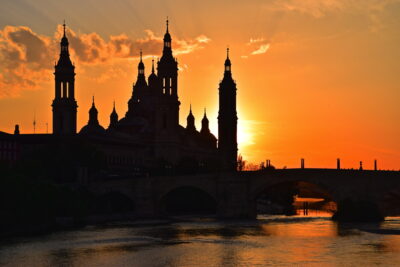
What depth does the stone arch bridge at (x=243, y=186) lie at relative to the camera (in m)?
90.3

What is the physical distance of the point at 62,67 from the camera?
152375 millimetres

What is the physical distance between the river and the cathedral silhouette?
37.2 metres

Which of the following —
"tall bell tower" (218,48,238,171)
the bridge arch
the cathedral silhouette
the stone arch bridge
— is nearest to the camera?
the stone arch bridge

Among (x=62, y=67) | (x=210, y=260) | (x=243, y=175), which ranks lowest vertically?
(x=210, y=260)

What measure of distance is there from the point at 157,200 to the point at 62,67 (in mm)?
53019

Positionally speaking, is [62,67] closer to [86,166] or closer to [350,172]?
[86,166]

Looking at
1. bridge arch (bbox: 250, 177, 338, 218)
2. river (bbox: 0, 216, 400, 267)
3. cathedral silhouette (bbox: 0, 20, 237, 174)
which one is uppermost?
cathedral silhouette (bbox: 0, 20, 237, 174)

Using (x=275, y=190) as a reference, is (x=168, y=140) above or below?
above

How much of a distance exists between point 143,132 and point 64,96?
30.9 m

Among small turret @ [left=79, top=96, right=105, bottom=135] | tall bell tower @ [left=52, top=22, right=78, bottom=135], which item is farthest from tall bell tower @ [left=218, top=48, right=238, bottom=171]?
tall bell tower @ [left=52, top=22, right=78, bottom=135]

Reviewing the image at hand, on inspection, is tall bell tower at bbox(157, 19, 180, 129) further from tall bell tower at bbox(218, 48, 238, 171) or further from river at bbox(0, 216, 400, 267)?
river at bbox(0, 216, 400, 267)

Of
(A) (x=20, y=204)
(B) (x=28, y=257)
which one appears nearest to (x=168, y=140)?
(A) (x=20, y=204)

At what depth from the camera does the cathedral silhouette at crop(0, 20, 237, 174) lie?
14612 cm

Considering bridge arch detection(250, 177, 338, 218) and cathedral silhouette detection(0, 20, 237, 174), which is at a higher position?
cathedral silhouette detection(0, 20, 237, 174)
